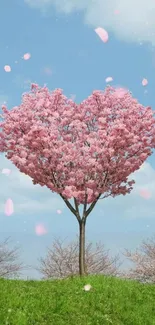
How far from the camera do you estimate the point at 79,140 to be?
1051 inches

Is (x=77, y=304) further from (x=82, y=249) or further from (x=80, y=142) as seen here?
(x=80, y=142)

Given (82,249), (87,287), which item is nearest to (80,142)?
(82,249)

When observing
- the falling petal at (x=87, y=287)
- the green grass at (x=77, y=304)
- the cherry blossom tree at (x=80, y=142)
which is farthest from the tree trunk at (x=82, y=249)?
the falling petal at (x=87, y=287)

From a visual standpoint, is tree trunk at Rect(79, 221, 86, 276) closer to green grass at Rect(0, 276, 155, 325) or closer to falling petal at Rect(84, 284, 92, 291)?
green grass at Rect(0, 276, 155, 325)

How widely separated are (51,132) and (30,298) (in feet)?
41.9

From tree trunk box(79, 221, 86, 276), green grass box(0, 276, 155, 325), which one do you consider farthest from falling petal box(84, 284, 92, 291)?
tree trunk box(79, 221, 86, 276)

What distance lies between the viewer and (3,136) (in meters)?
27.8

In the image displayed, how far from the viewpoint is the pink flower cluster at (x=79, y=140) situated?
84.6ft

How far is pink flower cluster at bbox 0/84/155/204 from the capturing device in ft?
84.6

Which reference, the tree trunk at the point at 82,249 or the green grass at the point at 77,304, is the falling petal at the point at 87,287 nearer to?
the green grass at the point at 77,304

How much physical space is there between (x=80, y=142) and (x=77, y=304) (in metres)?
A: 12.9

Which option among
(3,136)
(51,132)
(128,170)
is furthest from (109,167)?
(3,136)

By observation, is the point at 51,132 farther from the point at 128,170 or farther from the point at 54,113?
the point at 128,170

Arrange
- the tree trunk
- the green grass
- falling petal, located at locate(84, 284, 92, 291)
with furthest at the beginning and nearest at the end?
the tree trunk < falling petal, located at locate(84, 284, 92, 291) < the green grass
